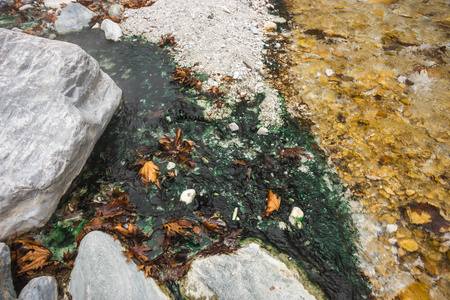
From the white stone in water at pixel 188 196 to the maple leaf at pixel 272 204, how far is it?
115 cm

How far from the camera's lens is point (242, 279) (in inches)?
116

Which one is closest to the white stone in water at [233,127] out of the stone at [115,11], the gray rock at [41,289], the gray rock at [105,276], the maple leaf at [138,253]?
the maple leaf at [138,253]

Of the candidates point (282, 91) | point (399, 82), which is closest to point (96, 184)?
point (282, 91)

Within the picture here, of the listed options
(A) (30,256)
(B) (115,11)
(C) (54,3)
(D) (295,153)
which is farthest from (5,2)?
(D) (295,153)

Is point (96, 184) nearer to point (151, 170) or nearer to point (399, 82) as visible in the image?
point (151, 170)

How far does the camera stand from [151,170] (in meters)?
4.00

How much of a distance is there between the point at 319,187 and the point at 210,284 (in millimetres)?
2311

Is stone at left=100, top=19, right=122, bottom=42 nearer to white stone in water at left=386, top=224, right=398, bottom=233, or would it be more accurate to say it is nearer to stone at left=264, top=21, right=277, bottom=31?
stone at left=264, top=21, right=277, bottom=31

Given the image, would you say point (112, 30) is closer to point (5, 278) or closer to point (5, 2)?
point (5, 2)

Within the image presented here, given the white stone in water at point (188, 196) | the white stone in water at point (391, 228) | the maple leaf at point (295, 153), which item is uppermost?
the maple leaf at point (295, 153)

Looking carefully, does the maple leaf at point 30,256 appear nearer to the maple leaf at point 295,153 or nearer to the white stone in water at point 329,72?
the maple leaf at point 295,153

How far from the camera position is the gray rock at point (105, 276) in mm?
2693

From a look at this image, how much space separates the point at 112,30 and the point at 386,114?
6880 millimetres

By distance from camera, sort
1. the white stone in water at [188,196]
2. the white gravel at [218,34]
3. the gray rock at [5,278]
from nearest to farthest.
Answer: the gray rock at [5,278], the white stone in water at [188,196], the white gravel at [218,34]
